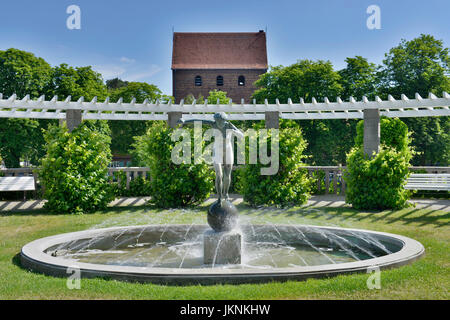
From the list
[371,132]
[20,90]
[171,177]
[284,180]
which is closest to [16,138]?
[20,90]

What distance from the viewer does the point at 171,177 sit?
1325 cm

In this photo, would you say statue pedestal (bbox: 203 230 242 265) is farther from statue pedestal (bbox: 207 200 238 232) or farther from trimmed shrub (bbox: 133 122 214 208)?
trimmed shrub (bbox: 133 122 214 208)

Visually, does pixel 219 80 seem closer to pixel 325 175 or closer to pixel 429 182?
pixel 325 175

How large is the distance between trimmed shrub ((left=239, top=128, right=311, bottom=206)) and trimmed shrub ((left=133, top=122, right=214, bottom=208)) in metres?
1.40

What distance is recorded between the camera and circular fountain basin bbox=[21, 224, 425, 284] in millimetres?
5496

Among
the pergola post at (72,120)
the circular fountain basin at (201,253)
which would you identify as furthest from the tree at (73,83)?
the circular fountain basin at (201,253)

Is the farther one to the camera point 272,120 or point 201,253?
point 272,120

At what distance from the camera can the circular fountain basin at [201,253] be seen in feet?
18.0

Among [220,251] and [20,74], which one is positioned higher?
[20,74]

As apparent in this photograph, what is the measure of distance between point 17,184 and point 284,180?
8.43 metres

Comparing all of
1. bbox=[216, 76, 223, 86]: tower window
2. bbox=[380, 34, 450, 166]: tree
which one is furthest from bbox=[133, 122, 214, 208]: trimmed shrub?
bbox=[216, 76, 223, 86]: tower window

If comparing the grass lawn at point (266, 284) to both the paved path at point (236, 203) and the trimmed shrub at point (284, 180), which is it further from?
the paved path at point (236, 203)

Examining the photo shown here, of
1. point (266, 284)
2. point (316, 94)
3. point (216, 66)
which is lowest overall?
point (266, 284)
